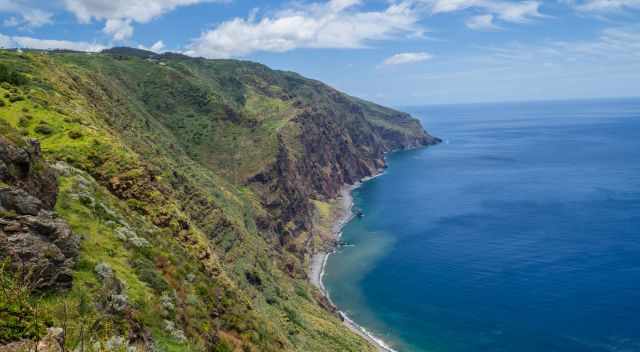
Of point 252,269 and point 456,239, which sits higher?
point 252,269

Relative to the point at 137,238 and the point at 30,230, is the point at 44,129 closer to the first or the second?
the point at 137,238

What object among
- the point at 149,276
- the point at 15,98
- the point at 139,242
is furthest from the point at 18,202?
the point at 15,98

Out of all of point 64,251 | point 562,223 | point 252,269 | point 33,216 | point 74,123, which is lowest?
point 562,223

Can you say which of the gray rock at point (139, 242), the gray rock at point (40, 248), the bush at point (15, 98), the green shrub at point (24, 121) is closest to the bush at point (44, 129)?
the green shrub at point (24, 121)

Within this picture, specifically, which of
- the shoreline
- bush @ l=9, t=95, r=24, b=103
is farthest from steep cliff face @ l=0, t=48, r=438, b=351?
the shoreline

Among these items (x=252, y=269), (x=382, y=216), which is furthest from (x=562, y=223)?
(x=252, y=269)

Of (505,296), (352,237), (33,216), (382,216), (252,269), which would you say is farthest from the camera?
(382,216)

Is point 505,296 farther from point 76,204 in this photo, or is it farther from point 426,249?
point 76,204
